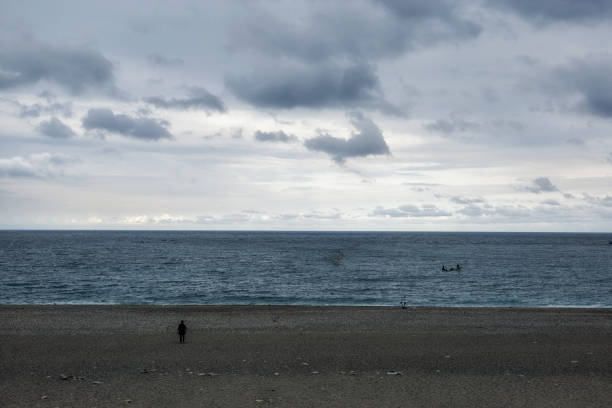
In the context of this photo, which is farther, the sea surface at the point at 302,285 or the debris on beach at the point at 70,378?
the sea surface at the point at 302,285

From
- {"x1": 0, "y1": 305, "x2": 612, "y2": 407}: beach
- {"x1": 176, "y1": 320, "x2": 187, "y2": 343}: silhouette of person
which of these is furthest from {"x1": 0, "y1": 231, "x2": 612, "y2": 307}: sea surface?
{"x1": 176, "y1": 320, "x2": 187, "y2": 343}: silhouette of person

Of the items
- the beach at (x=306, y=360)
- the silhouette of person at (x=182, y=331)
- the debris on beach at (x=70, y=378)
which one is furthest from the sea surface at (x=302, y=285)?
the debris on beach at (x=70, y=378)

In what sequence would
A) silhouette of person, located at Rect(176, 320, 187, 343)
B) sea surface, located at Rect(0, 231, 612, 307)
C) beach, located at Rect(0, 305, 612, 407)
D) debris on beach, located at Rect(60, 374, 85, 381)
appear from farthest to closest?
1. sea surface, located at Rect(0, 231, 612, 307)
2. silhouette of person, located at Rect(176, 320, 187, 343)
3. debris on beach, located at Rect(60, 374, 85, 381)
4. beach, located at Rect(0, 305, 612, 407)

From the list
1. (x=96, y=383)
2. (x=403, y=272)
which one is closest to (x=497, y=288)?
(x=403, y=272)

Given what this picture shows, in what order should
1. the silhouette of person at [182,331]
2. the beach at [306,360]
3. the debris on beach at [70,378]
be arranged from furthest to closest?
1. the silhouette of person at [182,331]
2. the debris on beach at [70,378]
3. the beach at [306,360]

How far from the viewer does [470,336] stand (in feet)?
81.9

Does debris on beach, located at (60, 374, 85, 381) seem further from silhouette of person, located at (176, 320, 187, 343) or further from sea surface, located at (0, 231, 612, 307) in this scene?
sea surface, located at (0, 231, 612, 307)

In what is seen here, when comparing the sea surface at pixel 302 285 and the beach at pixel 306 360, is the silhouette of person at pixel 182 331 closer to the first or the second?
the beach at pixel 306 360

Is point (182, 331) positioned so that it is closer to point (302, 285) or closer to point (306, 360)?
point (306, 360)

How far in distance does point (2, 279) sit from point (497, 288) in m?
58.9

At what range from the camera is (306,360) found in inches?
784

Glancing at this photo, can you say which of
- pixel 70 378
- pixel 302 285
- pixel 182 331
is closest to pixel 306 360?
pixel 182 331

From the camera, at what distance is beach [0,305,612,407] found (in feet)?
50.3

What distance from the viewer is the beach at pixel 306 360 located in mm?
15336
